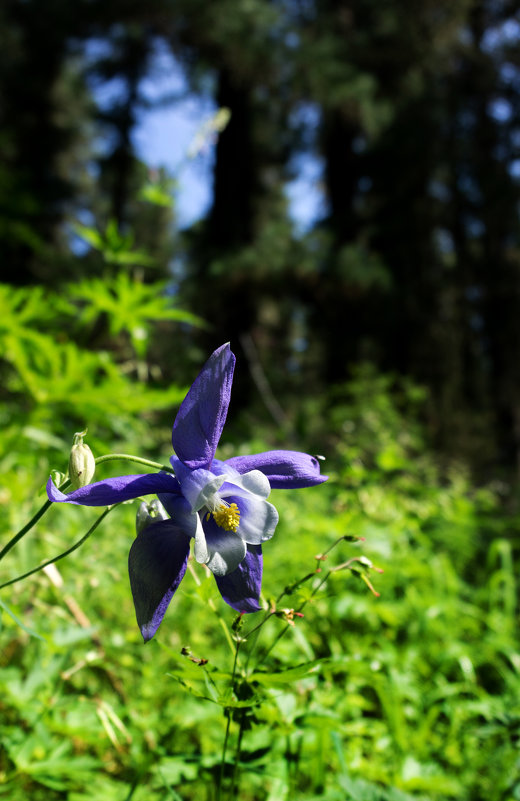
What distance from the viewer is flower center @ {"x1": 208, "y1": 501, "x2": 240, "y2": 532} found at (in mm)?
604

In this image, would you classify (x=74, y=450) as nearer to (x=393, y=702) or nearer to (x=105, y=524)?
(x=393, y=702)

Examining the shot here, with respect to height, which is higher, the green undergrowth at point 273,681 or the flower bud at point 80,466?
the flower bud at point 80,466

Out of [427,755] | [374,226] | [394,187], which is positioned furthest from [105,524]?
[394,187]

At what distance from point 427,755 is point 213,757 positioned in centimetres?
69

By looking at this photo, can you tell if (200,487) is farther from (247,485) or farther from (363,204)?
(363,204)

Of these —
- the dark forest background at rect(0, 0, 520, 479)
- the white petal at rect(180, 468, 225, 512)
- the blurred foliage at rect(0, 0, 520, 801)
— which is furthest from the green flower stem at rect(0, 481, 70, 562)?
the dark forest background at rect(0, 0, 520, 479)

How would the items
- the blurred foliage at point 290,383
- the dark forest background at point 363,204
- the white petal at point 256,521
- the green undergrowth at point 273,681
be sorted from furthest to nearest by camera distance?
the dark forest background at point 363,204 → the blurred foliage at point 290,383 → the green undergrowth at point 273,681 → the white petal at point 256,521

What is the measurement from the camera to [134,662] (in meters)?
1.50

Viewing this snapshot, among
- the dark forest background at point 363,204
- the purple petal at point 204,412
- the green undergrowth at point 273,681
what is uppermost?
the dark forest background at point 363,204

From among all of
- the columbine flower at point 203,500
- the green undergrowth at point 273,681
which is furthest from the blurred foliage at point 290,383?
the columbine flower at point 203,500

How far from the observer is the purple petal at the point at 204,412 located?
590 mm

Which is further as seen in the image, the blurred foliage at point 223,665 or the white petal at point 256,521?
the blurred foliage at point 223,665

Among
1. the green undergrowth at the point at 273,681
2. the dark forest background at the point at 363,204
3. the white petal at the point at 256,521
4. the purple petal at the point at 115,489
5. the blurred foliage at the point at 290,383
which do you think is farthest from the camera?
the dark forest background at the point at 363,204

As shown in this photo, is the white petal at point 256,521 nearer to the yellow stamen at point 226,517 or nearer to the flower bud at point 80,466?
the yellow stamen at point 226,517
